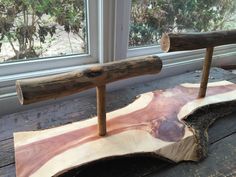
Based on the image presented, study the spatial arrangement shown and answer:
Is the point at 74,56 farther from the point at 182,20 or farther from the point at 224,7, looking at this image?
the point at 224,7

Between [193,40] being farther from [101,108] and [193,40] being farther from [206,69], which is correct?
[101,108]

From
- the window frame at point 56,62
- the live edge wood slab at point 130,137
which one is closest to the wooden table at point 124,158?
A: the live edge wood slab at point 130,137

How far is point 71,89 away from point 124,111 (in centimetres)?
22

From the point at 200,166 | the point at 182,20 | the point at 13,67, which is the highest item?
the point at 182,20

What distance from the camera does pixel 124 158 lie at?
518 mm

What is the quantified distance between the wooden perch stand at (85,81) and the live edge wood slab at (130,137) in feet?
0.17

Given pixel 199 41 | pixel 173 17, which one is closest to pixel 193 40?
pixel 199 41

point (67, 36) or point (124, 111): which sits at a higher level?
point (67, 36)

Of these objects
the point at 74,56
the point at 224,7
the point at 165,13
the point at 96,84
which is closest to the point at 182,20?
the point at 165,13

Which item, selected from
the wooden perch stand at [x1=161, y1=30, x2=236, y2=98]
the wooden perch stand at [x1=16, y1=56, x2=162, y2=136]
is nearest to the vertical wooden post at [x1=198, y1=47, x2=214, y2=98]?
the wooden perch stand at [x1=161, y1=30, x2=236, y2=98]

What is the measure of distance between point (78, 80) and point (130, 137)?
0.60 feet

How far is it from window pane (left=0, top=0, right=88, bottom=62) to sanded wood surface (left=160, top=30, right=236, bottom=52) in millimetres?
334

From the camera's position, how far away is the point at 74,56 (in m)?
0.85

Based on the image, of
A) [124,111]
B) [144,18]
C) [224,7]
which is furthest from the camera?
[224,7]
